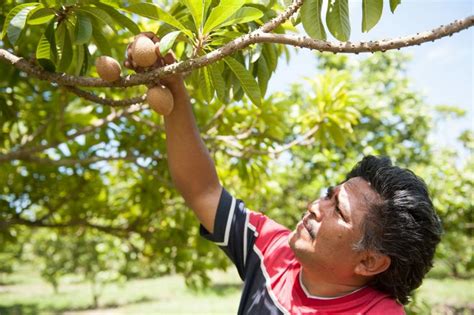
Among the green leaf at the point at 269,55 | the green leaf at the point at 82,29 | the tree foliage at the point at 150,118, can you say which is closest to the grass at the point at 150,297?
the tree foliage at the point at 150,118

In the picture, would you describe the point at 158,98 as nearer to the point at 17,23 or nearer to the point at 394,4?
the point at 17,23

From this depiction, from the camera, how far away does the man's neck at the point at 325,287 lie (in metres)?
1.56

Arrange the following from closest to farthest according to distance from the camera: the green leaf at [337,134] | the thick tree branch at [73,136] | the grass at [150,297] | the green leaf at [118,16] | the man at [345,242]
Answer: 1. the green leaf at [118,16]
2. the man at [345,242]
3. the thick tree branch at [73,136]
4. the green leaf at [337,134]
5. the grass at [150,297]

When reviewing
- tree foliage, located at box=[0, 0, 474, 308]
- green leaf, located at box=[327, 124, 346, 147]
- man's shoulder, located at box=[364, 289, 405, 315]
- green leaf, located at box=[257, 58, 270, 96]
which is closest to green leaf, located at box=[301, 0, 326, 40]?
tree foliage, located at box=[0, 0, 474, 308]

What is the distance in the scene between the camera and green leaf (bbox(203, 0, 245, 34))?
111 cm

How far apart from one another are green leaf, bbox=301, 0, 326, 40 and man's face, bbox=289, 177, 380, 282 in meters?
0.57

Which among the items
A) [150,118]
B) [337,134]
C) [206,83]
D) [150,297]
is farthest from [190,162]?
[150,297]

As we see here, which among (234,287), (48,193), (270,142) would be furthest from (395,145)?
(234,287)

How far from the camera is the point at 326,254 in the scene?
1489mm

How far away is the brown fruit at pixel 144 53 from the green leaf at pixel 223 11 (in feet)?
0.56

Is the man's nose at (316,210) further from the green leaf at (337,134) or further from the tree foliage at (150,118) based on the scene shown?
the green leaf at (337,134)

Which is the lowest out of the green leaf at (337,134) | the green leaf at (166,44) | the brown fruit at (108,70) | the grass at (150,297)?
the grass at (150,297)

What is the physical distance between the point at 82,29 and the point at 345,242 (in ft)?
3.25

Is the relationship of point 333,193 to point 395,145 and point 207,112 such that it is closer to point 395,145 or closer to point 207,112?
point 207,112
